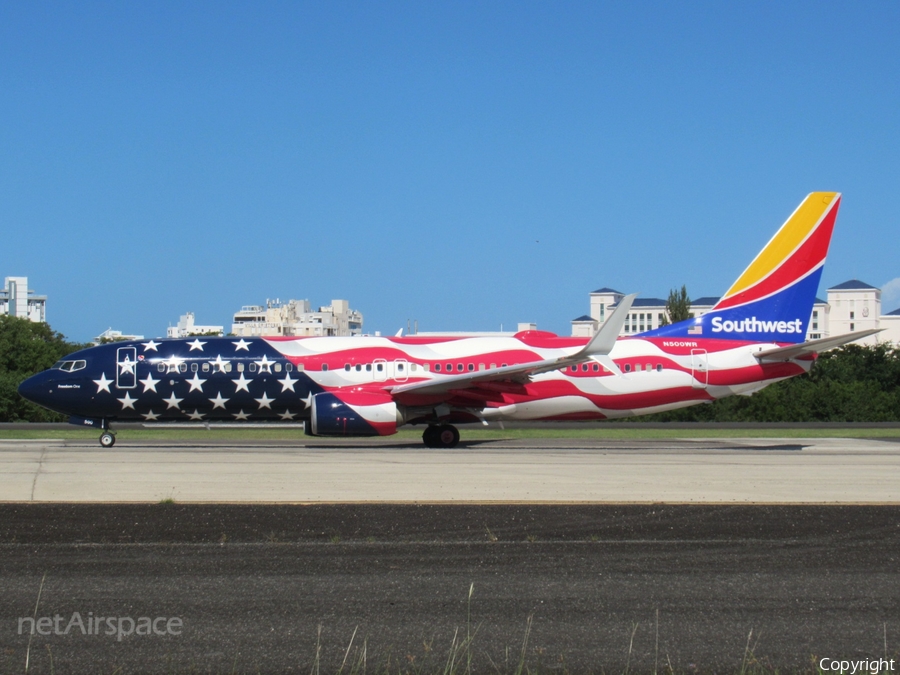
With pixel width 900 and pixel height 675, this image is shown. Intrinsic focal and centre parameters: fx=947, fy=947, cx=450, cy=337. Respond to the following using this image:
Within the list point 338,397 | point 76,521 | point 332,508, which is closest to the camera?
point 76,521

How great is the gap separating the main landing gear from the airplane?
0.03m

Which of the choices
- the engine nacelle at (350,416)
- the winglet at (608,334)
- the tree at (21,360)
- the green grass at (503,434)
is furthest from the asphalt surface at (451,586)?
the tree at (21,360)

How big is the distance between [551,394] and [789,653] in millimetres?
21848

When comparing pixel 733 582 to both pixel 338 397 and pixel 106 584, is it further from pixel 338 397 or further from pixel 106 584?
pixel 338 397

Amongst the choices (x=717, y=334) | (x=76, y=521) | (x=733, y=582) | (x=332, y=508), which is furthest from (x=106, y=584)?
(x=717, y=334)

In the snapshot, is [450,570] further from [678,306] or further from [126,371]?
[678,306]

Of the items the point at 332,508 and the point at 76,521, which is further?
the point at 332,508

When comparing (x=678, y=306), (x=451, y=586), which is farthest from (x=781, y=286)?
(x=678, y=306)

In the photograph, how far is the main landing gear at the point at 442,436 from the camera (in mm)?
28766

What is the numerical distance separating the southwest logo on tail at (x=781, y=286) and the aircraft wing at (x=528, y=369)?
15.7 feet

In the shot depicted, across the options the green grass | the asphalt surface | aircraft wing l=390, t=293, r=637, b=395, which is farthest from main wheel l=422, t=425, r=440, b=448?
the asphalt surface

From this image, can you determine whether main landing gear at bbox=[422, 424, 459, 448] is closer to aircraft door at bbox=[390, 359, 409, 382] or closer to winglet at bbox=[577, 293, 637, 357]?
aircraft door at bbox=[390, 359, 409, 382]

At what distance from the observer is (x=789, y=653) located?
7.11 meters

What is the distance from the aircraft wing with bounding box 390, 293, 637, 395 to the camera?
26016 mm
